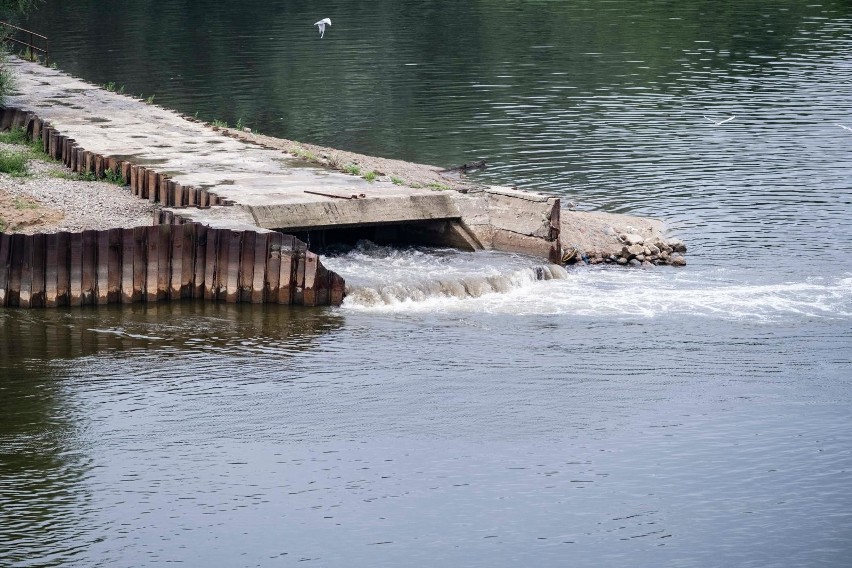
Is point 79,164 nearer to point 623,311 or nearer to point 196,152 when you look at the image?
point 196,152

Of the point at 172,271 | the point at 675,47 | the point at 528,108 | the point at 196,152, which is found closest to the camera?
the point at 172,271

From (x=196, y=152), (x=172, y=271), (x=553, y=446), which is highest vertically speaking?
(x=196, y=152)

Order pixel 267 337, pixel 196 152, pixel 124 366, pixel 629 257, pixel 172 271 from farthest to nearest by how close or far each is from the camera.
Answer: pixel 196 152
pixel 629 257
pixel 172 271
pixel 267 337
pixel 124 366

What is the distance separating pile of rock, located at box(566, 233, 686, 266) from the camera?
33.9 metres

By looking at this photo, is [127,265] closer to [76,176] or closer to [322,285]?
[322,285]

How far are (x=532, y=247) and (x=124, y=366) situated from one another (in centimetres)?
1237

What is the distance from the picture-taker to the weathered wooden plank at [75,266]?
29453mm

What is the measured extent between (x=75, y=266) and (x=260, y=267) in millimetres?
4153

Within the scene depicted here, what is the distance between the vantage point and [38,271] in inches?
1156

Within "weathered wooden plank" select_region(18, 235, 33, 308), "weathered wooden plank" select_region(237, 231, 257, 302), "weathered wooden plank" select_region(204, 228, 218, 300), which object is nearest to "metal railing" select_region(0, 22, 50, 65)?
"weathered wooden plank" select_region(18, 235, 33, 308)

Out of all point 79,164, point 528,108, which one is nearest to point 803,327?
point 79,164

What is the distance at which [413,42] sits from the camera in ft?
262

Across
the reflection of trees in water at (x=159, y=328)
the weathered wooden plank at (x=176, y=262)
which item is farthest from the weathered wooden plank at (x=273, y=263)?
the weathered wooden plank at (x=176, y=262)

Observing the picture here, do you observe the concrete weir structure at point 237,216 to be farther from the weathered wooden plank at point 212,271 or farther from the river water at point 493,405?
the river water at point 493,405
